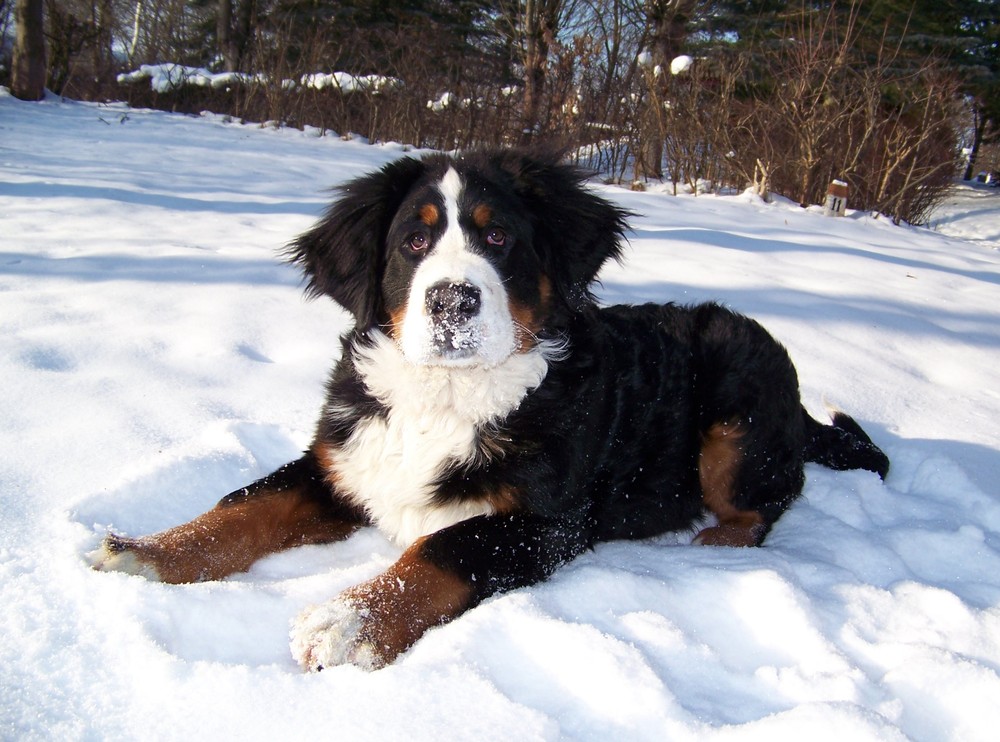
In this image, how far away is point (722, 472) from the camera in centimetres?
302

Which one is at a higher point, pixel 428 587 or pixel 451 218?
pixel 451 218

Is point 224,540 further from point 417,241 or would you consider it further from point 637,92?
point 637,92

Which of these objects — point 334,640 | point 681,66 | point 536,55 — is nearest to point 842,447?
point 334,640

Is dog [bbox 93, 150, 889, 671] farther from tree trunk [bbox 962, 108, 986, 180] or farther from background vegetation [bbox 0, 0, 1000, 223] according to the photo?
tree trunk [bbox 962, 108, 986, 180]

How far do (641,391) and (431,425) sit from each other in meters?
0.87

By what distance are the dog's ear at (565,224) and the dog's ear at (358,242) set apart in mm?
396

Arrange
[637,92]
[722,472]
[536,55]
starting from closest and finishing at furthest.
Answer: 1. [722,472]
2. [637,92]
3. [536,55]

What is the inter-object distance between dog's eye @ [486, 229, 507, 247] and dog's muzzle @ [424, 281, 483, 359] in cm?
39

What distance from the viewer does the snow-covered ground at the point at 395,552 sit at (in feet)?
5.08

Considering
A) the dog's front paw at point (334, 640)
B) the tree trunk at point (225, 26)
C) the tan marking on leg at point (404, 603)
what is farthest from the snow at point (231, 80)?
the dog's front paw at point (334, 640)

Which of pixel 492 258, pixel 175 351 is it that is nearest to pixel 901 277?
pixel 492 258

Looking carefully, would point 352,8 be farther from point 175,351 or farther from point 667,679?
point 667,679

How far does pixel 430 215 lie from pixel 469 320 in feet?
1.68

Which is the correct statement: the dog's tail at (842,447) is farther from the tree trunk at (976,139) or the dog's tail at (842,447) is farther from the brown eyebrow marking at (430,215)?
the tree trunk at (976,139)
